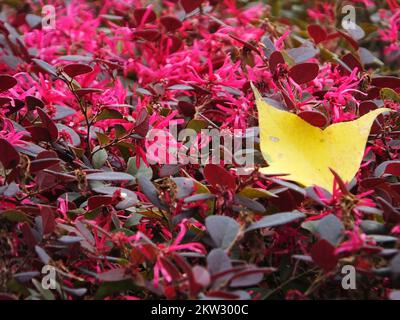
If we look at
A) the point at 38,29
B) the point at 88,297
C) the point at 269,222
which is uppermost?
the point at 38,29

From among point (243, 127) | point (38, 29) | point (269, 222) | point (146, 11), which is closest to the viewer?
point (269, 222)

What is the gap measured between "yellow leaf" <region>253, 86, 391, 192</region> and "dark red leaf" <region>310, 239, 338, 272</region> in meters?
0.15

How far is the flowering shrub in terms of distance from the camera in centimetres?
85

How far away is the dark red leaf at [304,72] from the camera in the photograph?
3.76 feet

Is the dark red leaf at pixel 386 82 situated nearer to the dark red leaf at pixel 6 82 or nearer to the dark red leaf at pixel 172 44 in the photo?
the dark red leaf at pixel 172 44

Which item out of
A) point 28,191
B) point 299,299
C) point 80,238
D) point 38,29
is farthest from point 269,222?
point 38,29

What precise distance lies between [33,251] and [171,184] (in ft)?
0.69

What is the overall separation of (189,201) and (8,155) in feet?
0.90

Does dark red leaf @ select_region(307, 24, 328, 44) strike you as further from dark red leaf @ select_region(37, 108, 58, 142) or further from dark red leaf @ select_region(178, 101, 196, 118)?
dark red leaf @ select_region(37, 108, 58, 142)

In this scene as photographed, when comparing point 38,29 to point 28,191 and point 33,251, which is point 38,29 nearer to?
point 28,191

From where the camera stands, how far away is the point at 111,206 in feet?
3.40

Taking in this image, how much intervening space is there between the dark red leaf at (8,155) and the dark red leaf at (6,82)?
0.74 feet

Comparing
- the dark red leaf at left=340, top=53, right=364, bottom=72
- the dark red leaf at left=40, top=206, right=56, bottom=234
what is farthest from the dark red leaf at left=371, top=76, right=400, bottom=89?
the dark red leaf at left=40, top=206, right=56, bottom=234

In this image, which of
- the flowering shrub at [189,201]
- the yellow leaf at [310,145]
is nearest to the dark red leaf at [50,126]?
the flowering shrub at [189,201]
